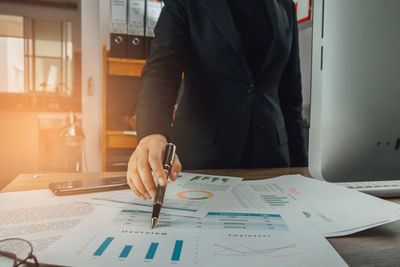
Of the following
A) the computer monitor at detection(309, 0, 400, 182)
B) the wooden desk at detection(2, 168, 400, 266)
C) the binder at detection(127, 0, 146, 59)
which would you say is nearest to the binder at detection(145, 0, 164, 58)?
the binder at detection(127, 0, 146, 59)

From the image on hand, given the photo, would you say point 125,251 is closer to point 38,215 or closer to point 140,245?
point 140,245

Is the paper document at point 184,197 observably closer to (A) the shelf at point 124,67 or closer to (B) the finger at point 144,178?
(B) the finger at point 144,178

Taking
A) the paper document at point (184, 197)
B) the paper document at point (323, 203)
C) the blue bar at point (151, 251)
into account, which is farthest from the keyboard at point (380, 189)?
the blue bar at point (151, 251)

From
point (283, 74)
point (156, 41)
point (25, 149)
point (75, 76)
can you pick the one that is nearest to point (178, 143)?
point (156, 41)

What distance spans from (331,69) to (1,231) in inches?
20.8

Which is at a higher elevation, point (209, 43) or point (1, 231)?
point (209, 43)

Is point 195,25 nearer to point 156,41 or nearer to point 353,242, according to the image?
point 156,41

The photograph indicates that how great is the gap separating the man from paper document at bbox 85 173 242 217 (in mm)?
297

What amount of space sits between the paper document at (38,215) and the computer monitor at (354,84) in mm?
409

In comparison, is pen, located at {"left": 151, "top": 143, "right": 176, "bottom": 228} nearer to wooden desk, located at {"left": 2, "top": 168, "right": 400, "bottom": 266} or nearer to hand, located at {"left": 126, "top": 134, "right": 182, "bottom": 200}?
hand, located at {"left": 126, "top": 134, "right": 182, "bottom": 200}

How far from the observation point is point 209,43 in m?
0.99

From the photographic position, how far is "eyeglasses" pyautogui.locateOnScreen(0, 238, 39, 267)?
0.31 metres

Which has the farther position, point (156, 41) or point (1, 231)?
point (156, 41)

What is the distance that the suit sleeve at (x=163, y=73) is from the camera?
29.2 inches
